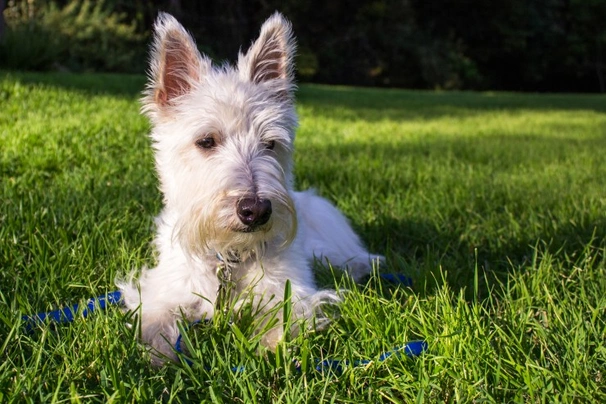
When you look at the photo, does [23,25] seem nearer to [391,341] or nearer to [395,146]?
[395,146]

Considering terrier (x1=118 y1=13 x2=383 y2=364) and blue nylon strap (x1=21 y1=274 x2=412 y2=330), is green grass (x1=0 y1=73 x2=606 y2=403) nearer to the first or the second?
blue nylon strap (x1=21 y1=274 x2=412 y2=330)

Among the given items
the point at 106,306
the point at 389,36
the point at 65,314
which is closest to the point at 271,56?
the point at 106,306

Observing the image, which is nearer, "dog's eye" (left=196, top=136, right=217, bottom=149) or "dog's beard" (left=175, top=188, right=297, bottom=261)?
"dog's beard" (left=175, top=188, right=297, bottom=261)

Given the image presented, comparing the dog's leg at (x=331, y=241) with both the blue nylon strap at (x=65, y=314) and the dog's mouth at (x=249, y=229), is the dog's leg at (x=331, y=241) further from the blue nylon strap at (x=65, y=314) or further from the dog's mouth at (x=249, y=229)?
the blue nylon strap at (x=65, y=314)

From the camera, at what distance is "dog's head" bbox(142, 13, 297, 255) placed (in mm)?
2762

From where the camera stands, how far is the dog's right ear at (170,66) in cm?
311

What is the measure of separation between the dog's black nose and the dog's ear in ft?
2.90

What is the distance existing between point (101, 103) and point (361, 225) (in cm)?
579

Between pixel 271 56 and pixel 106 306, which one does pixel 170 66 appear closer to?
pixel 271 56

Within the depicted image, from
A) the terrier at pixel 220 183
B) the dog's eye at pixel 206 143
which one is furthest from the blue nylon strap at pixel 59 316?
the dog's eye at pixel 206 143

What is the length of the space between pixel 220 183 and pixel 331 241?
4.45 feet

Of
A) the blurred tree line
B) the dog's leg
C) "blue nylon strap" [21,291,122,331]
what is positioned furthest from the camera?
the blurred tree line

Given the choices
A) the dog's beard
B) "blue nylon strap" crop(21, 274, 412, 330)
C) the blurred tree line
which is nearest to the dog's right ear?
the dog's beard

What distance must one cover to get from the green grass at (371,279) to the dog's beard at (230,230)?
401mm
